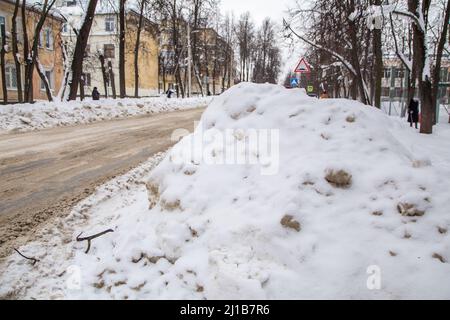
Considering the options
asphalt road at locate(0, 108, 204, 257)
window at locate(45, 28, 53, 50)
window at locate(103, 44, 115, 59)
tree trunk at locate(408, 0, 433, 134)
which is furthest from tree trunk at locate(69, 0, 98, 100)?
window at locate(103, 44, 115, 59)

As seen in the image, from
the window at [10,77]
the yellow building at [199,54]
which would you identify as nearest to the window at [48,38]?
the window at [10,77]

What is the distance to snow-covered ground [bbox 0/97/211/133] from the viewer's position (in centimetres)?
1280

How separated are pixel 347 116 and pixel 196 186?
190 cm

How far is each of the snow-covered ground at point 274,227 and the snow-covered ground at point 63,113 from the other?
9668mm

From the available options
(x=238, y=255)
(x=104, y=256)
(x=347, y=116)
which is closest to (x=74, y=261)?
(x=104, y=256)

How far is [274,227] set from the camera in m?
3.14

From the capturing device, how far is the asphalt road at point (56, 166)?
4691 mm

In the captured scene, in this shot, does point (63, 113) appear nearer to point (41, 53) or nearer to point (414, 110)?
point (414, 110)

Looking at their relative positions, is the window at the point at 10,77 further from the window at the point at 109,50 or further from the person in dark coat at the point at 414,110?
the person in dark coat at the point at 414,110

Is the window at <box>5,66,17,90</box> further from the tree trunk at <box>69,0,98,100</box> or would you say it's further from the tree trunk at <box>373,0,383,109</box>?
the tree trunk at <box>373,0,383,109</box>

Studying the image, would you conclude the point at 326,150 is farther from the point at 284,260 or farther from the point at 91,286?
the point at 91,286

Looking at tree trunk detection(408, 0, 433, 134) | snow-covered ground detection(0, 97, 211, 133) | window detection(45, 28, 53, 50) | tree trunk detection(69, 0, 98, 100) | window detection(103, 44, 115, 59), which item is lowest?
snow-covered ground detection(0, 97, 211, 133)

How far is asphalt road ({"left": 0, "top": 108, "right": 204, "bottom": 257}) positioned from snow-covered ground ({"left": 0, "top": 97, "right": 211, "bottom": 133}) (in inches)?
53.2

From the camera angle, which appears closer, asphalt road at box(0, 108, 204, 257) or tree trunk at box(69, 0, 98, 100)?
asphalt road at box(0, 108, 204, 257)
